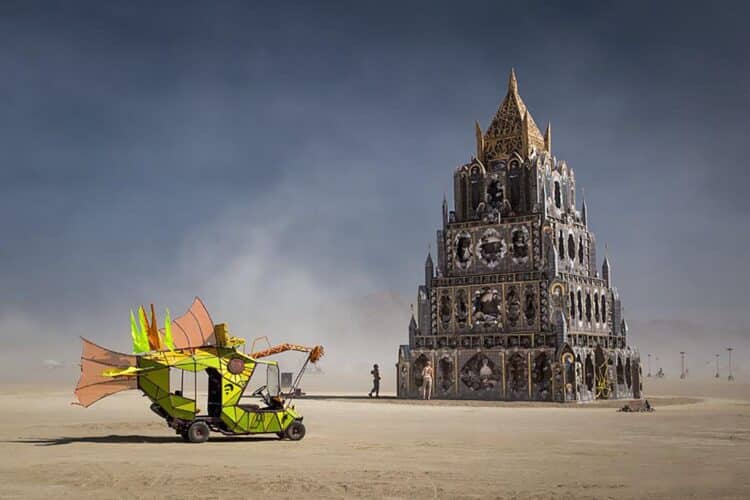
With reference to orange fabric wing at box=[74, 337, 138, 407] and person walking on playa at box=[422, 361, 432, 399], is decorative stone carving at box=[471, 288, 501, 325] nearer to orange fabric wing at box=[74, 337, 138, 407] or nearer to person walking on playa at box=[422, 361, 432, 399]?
person walking on playa at box=[422, 361, 432, 399]

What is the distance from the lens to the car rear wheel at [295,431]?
96.8 feet

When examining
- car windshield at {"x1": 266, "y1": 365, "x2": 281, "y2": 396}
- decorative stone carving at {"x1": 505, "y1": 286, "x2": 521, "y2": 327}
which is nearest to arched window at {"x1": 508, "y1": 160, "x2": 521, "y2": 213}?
decorative stone carving at {"x1": 505, "y1": 286, "x2": 521, "y2": 327}

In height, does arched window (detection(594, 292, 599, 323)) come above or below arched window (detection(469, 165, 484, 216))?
below

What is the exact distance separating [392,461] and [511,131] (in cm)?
5400

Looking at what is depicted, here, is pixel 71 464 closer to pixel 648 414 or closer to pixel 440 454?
pixel 440 454

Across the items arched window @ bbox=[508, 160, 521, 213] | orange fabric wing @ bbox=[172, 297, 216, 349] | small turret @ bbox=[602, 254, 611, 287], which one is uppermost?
arched window @ bbox=[508, 160, 521, 213]

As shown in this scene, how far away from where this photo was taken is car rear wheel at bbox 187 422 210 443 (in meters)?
28.3

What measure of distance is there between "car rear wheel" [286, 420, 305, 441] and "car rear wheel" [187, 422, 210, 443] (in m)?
2.71

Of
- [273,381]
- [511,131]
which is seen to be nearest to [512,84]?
[511,131]

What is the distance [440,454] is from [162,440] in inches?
398

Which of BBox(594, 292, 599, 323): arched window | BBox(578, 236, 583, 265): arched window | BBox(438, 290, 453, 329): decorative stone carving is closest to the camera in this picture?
BBox(438, 290, 453, 329): decorative stone carving

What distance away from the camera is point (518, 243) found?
226 feet

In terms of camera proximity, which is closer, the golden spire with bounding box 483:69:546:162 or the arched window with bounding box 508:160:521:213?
the arched window with bounding box 508:160:521:213

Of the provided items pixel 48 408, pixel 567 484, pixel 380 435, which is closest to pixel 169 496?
pixel 567 484
